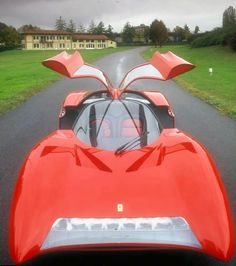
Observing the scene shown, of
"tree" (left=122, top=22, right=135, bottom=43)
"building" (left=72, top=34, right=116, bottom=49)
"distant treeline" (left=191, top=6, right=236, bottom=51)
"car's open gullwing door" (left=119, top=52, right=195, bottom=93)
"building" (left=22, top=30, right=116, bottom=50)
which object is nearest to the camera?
"car's open gullwing door" (left=119, top=52, right=195, bottom=93)

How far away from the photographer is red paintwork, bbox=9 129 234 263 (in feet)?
12.1

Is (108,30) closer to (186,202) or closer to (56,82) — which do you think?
(56,82)

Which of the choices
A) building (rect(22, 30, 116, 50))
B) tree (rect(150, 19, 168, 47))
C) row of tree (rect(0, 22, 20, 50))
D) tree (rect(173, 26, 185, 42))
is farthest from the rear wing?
tree (rect(173, 26, 185, 42))

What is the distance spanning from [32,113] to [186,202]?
966 centimetres

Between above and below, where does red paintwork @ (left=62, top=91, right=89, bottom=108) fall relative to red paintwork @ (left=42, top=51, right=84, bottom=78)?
below

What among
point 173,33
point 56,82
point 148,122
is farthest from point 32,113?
point 173,33

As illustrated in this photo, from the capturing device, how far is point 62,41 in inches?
5709

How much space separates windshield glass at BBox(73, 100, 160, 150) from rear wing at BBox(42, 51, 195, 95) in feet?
3.42

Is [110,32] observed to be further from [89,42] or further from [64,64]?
[64,64]

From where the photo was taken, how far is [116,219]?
368cm

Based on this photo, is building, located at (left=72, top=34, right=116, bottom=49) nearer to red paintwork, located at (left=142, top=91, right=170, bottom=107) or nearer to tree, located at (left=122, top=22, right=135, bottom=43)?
tree, located at (left=122, top=22, right=135, bottom=43)

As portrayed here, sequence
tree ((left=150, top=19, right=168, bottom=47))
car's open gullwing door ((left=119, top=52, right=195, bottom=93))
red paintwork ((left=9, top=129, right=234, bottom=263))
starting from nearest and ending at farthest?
1. red paintwork ((left=9, top=129, right=234, bottom=263))
2. car's open gullwing door ((left=119, top=52, right=195, bottom=93))
3. tree ((left=150, top=19, right=168, bottom=47))

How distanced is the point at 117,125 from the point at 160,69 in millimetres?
1678

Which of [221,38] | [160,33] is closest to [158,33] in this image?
[160,33]
